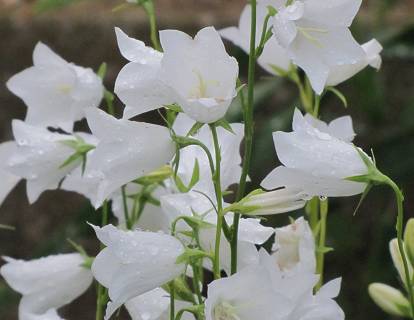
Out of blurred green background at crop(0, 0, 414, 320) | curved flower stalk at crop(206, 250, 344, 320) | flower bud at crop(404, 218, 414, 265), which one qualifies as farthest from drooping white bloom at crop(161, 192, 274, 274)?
blurred green background at crop(0, 0, 414, 320)

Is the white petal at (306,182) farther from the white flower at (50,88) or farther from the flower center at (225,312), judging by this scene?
the white flower at (50,88)

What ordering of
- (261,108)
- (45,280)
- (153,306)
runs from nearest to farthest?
(153,306)
(45,280)
(261,108)

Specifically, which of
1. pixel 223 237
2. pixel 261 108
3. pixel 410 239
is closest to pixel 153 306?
pixel 223 237

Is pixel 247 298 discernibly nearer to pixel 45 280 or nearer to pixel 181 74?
pixel 181 74

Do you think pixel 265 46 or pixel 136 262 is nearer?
pixel 136 262

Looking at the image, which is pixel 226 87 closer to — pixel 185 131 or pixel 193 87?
pixel 193 87

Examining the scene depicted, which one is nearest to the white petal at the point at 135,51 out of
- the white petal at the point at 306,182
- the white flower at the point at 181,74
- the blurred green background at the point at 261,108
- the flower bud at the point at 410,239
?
the white flower at the point at 181,74
